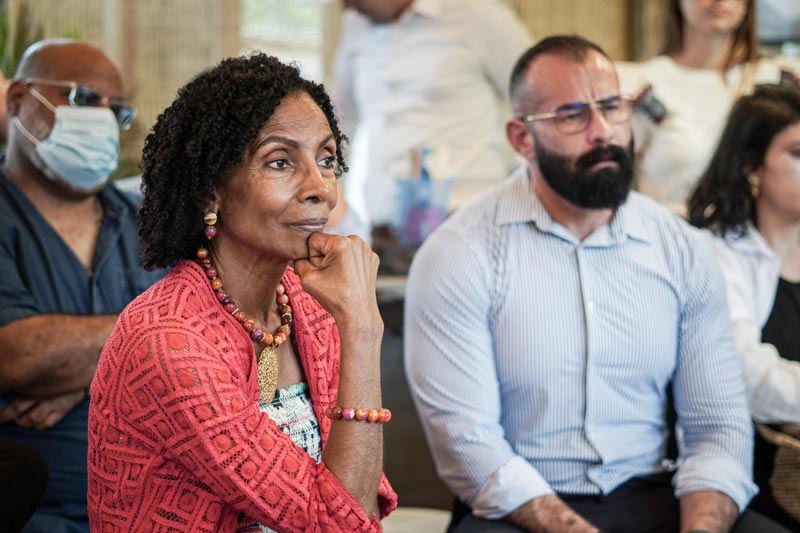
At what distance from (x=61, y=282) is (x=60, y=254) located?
7 cm

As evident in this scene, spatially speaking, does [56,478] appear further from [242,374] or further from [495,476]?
[495,476]

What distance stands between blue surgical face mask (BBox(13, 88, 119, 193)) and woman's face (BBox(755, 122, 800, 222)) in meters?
1.83

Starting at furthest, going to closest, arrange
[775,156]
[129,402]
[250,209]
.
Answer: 1. [775,156]
2. [250,209]
3. [129,402]

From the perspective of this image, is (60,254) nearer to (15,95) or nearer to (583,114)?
(15,95)

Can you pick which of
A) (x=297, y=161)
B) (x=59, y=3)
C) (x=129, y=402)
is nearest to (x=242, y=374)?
(x=129, y=402)

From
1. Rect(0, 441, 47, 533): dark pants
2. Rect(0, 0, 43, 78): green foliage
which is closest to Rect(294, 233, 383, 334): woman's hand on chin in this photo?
Rect(0, 441, 47, 533): dark pants

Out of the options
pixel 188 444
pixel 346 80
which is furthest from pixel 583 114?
pixel 346 80

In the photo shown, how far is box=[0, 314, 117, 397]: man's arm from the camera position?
2.15 metres

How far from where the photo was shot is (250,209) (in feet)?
5.32

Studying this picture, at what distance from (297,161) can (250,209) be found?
11 centimetres

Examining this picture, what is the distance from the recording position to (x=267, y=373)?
5.42ft

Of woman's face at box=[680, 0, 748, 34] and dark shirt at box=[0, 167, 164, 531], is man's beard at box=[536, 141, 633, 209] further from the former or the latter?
woman's face at box=[680, 0, 748, 34]

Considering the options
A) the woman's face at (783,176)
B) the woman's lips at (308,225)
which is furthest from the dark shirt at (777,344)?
the woman's lips at (308,225)

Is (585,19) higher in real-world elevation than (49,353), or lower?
higher
